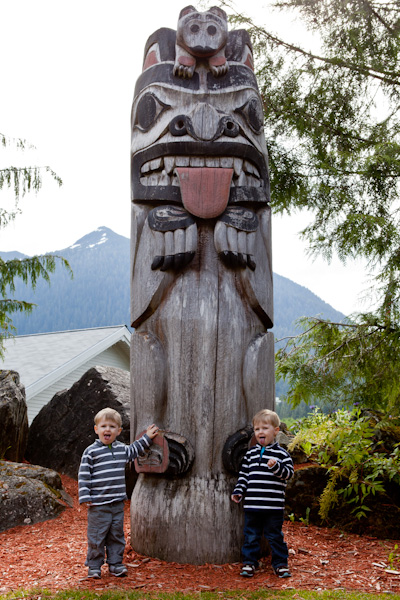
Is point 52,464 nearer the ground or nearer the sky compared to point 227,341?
nearer the ground

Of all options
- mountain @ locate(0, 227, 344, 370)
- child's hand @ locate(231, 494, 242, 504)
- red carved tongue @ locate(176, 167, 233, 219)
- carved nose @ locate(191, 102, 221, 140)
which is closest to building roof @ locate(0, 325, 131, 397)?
red carved tongue @ locate(176, 167, 233, 219)

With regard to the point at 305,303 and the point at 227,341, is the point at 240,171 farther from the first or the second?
the point at 305,303

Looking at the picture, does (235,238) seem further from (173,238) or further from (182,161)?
(182,161)

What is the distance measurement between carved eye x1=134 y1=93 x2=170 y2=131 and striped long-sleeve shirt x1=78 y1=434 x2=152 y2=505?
103 inches

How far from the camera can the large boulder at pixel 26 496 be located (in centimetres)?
537

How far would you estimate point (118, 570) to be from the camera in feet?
12.0

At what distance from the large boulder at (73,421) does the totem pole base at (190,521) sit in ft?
10.2

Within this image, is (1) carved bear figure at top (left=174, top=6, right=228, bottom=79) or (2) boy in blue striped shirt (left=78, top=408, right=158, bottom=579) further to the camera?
(1) carved bear figure at top (left=174, top=6, right=228, bottom=79)

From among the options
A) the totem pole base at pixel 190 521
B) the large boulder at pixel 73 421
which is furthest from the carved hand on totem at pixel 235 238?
the large boulder at pixel 73 421

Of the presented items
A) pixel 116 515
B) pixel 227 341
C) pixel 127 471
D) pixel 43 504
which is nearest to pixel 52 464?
pixel 127 471

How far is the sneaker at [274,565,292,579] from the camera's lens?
3666mm

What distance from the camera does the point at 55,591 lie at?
130 inches

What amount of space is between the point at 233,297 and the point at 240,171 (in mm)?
1055

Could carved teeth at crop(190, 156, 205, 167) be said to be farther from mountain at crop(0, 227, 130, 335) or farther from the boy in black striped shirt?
mountain at crop(0, 227, 130, 335)
